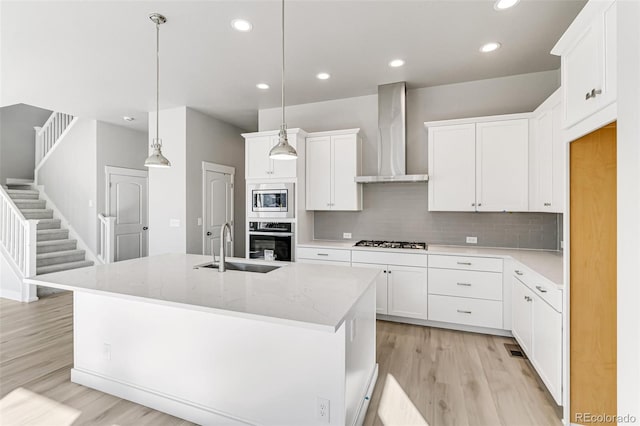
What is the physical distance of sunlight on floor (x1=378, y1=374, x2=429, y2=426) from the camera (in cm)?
194

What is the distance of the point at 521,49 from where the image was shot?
2941mm

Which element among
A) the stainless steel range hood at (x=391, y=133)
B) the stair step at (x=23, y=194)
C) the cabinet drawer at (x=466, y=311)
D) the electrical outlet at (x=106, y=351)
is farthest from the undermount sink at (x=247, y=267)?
the stair step at (x=23, y=194)

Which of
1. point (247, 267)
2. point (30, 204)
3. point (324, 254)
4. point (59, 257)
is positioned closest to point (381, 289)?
point (324, 254)

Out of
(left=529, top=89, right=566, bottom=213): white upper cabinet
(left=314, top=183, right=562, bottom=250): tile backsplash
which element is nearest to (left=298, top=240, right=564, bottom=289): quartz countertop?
(left=314, top=183, right=562, bottom=250): tile backsplash

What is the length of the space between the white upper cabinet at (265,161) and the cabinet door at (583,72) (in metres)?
2.72

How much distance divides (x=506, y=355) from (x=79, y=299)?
11.7 ft

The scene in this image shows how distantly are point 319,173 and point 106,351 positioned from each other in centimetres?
280

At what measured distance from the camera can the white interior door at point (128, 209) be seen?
5.73 meters

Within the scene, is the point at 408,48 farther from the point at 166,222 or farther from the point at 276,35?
the point at 166,222

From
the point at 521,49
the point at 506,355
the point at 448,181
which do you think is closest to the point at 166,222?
the point at 448,181

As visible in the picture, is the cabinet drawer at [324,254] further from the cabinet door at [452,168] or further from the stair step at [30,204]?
the stair step at [30,204]

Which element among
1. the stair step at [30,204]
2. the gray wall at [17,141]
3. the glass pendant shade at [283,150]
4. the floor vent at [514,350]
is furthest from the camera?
the gray wall at [17,141]

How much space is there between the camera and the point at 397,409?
205 centimetres

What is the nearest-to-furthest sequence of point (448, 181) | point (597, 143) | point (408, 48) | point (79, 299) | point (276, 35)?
point (597, 143) < point (79, 299) < point (276, 35) < point (408, 48) < point (448, 181)
